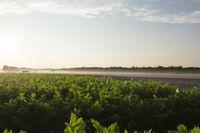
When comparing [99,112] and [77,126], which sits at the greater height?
[77,126]

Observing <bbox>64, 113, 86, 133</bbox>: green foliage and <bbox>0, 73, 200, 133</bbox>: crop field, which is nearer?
<bbox>64, 113, 86, 133</bbox>: green foliage

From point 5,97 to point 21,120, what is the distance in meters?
2.77

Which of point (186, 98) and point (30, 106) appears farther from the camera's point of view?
point (186, 98)

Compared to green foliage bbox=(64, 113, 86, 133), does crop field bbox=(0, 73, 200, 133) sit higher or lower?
lower

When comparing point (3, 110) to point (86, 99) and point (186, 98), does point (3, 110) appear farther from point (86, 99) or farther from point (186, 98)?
point (186, 98)

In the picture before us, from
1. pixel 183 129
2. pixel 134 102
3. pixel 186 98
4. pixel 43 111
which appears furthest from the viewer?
pixel 186 98

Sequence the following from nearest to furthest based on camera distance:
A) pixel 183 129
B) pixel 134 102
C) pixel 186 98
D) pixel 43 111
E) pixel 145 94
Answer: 1. pixel 183 129
2. pixel 43 111
3. pixel 134 102
4. pixel 186 98
5. pixel 145 94

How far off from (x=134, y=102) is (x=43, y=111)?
8.06ft

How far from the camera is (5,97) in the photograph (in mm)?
11664

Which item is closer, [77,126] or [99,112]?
[77,126]

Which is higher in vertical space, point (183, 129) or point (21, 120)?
point (183, 129)

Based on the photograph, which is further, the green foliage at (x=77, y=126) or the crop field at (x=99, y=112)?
the crop field at (x=99, y=112)

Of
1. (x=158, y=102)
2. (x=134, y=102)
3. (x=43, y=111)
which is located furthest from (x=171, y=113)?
(x=43, y=111)

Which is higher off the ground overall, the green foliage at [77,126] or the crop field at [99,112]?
the green foliage at [77,126]
